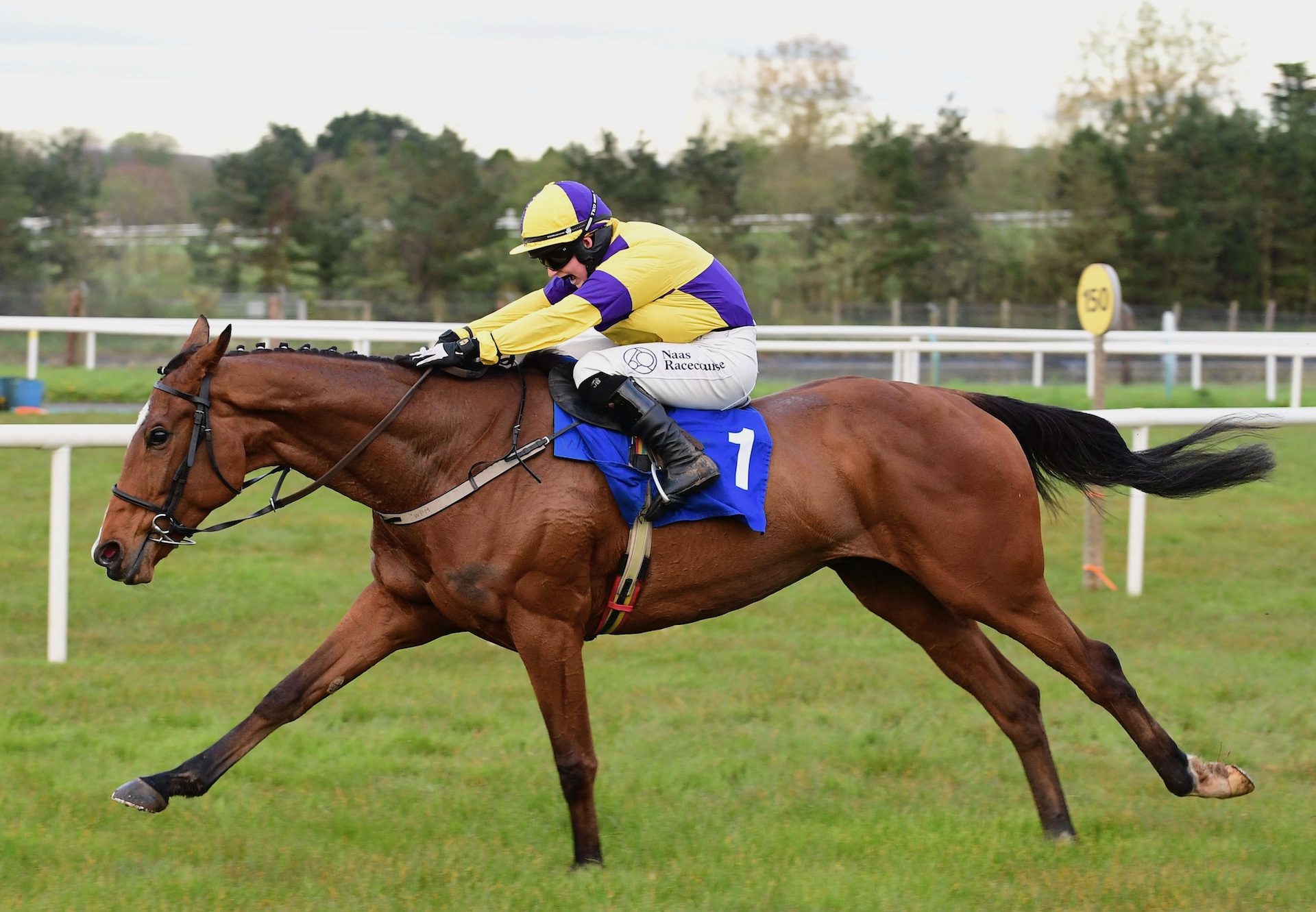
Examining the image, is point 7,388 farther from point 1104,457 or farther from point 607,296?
point 1104,457

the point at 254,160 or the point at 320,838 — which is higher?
the point at 254,160

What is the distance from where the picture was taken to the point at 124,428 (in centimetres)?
646

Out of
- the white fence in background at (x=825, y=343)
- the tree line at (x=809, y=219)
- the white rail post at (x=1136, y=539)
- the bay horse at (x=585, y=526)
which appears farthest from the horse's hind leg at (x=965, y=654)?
the tree line at (x=809, y=219)

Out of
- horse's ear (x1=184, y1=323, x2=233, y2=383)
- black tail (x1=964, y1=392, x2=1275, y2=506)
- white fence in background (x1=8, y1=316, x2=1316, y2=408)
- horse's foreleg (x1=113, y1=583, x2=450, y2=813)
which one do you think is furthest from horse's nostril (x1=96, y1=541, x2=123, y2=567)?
white fence in background (x1=8, y1=316, x2=1316, y2=408)

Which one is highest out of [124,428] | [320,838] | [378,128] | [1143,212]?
[378,128]

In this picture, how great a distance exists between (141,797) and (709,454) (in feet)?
6.51

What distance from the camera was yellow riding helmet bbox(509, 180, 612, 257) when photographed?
4.48 m

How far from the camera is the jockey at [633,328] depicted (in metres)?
4.33

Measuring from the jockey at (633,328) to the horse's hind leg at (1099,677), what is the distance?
1113mm

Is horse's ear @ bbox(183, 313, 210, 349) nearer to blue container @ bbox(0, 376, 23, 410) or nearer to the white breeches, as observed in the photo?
the white breeches

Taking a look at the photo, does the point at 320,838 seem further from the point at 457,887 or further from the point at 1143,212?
the point at 1143,212

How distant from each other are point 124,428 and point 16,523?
304cm

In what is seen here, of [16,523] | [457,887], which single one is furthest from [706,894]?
[16,523]

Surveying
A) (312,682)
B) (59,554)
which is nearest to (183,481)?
(312,682)
